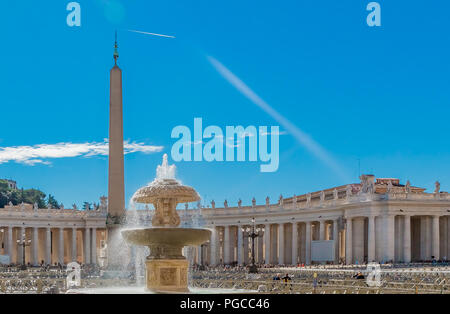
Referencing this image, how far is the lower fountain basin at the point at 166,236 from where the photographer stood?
29859 millimetres

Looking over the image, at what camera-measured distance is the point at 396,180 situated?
11069cm

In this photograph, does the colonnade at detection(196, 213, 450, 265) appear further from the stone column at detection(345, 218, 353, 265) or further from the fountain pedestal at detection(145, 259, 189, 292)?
the fountain pedestal at detection(145, 259, 189, 292)

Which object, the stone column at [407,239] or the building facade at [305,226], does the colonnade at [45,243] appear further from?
the stone column at [407,239]

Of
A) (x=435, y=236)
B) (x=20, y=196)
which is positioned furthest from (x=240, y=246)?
(x=20, y=196)

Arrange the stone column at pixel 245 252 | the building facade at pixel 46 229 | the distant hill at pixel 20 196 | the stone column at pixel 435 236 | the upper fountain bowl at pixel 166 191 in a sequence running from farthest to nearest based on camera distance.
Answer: the distant hill at pixel 20 196 < the building facade at pixel 46 229 < the stone column at pixel 245 252 < the stone column at pixel 435 236 < the upper fountain bowl at pixel 166 191

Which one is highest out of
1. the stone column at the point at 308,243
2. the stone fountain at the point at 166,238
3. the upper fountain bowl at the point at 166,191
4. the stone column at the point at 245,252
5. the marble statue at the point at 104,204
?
the upper fountain bowl at the point at 166,191

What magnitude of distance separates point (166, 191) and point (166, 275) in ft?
12.1

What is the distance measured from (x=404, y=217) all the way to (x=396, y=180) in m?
32.8

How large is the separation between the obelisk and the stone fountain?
52.4ft

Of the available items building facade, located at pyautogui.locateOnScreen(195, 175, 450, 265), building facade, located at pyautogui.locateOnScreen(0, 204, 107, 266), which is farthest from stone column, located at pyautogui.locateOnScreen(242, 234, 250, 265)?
building facade, located at pyautogui.locateOnScreen(0, 204, 107, 266)

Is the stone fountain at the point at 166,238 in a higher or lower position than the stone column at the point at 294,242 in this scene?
higher

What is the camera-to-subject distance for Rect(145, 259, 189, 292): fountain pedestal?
103 ft

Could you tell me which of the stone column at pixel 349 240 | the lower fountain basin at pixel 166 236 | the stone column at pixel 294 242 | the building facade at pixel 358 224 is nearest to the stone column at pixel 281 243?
the building facade at pixel 358 224
